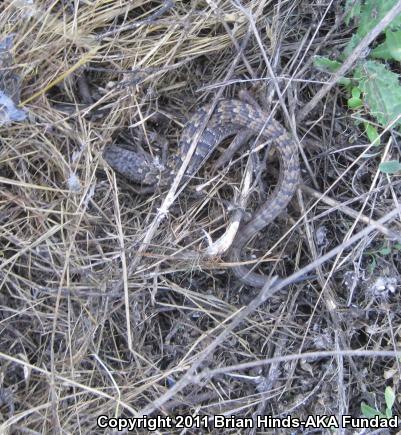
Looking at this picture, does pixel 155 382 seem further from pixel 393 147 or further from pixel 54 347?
pixel 393 147

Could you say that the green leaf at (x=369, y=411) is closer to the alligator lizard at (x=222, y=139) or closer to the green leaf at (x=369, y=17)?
the alligator lizard at (x=222, y=139)

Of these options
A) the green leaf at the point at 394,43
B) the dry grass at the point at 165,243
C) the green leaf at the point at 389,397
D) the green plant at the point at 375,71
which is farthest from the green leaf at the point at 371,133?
the green leaf at the point at 389,397

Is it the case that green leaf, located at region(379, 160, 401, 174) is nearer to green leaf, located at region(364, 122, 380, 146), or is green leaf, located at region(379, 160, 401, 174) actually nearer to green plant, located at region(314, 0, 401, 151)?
green plant, located at region(314, 0, 401, 151)

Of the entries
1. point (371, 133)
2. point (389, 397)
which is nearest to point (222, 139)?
point (371, 133)

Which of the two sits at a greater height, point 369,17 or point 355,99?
point 369,17

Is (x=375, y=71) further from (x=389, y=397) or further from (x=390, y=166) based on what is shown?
(x=389, y=397)
